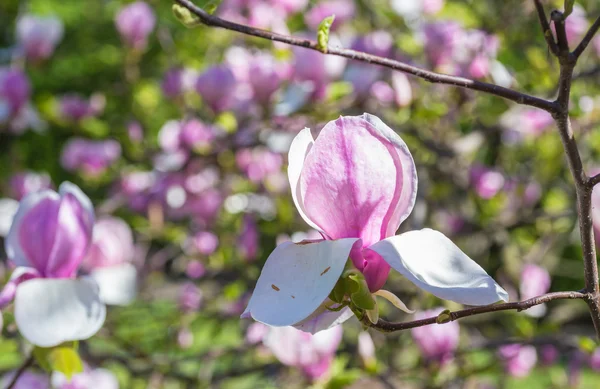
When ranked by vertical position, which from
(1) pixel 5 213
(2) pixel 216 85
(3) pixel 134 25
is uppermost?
(2) pixel 216 85

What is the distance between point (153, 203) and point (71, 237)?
107 centimetres

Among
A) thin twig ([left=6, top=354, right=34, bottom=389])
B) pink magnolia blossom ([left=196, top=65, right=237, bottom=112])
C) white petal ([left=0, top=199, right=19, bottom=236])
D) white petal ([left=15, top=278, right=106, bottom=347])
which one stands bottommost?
white petal ([left=0, top=199, right=19, bottom=236])

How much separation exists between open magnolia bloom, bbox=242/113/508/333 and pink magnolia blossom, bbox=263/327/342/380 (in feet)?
1.48

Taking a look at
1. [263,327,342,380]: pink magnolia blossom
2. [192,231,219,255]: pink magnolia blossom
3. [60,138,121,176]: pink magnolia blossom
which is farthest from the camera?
[60,138,121,176]: pink magnolia blossom

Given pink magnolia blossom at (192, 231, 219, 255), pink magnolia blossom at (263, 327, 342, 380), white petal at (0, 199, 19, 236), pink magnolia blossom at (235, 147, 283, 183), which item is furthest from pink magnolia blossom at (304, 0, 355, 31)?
pink magnolia blossom at (263, 327, 342, 380)

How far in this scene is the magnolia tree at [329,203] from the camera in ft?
1.43

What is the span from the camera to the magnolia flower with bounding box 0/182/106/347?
0.58 meters

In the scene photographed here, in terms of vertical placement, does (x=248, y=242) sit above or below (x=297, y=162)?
below

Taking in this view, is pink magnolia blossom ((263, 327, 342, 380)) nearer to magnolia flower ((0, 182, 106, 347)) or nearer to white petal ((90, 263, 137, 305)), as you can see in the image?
white petal ((90, 263, 137, 305))

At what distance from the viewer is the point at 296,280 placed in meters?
0.41

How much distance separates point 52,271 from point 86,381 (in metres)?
0.46

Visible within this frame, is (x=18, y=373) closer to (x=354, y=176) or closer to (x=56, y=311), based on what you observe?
(x=56, y=311)

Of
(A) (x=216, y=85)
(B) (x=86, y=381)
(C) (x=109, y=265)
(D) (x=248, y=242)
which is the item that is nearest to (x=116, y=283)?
(C) (x=109, y=265)

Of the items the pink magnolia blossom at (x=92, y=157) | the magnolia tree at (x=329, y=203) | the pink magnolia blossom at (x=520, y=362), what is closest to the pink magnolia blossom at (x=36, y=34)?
the magnolia tree at (x=329, y=203)
